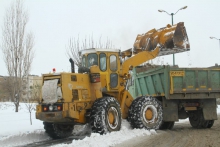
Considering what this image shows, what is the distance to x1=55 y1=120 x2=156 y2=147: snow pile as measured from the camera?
8.12 metres

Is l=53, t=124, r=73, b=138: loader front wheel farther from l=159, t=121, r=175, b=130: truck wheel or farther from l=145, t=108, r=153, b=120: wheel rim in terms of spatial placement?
l=159, t=121, r=175, b=130: truck wheel

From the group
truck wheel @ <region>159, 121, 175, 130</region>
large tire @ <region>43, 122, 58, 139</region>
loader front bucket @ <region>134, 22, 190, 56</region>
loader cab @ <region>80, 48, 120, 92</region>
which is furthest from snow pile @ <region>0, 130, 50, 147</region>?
loader front bucket @ <region>134, 22, 190, 56</region>

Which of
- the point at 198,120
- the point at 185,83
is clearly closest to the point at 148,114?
the point at 185,83

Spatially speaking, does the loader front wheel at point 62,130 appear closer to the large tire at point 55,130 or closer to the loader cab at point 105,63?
the large tire at point 55,130

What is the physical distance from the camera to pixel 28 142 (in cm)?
1034

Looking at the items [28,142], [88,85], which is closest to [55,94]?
[88,85]

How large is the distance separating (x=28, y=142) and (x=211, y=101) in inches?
286

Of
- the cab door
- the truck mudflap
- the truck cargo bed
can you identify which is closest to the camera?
the cab door

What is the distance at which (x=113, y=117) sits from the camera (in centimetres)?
1024

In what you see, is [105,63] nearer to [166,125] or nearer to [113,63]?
[113,63]

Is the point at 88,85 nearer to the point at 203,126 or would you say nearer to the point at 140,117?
the point at 140,117

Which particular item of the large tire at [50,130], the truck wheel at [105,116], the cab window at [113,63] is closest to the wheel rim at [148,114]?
the truck wheel at [105,116]

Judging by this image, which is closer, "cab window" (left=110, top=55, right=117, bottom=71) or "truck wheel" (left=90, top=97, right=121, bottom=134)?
"truck wheel" (left=90, top=97, right=121, bottom=134)

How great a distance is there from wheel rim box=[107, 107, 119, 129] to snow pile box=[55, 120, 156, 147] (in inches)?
12.5
